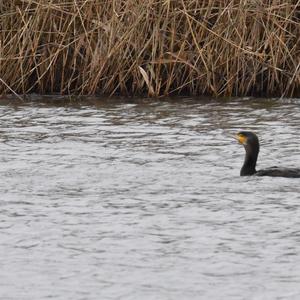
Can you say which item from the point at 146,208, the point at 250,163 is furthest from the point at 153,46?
the point at 146,208

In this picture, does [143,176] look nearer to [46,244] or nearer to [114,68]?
[46,244]

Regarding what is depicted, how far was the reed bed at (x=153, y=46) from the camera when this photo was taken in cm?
1475

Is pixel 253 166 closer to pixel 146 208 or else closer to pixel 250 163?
pixel 250 163

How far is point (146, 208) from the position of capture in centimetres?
874

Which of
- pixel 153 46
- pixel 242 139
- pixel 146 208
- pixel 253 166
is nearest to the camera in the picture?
pixel 146 208

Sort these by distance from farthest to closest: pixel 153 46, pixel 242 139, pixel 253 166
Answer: pixel 153 46, pixel 242 139, pixel 253 166

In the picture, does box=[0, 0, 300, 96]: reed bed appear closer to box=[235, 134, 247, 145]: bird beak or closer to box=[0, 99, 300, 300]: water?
box=[0, 99, 300, 300]: water

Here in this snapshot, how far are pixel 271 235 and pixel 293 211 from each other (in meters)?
0.75

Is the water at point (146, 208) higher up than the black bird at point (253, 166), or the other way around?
the black bird at point (253, 166)

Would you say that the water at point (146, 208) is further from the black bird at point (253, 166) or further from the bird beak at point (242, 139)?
the bird beak at point (242, 139)

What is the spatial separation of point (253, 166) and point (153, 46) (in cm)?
495

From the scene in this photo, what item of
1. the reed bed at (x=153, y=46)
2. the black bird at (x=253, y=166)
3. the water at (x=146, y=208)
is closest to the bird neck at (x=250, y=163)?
the black bird at (x=253, y=166)

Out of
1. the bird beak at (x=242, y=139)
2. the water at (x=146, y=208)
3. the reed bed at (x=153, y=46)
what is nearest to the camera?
the water at (x=146, y=208)

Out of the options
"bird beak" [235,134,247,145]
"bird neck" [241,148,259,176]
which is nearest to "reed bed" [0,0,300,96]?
"bird beak" [235,134,247,145]
